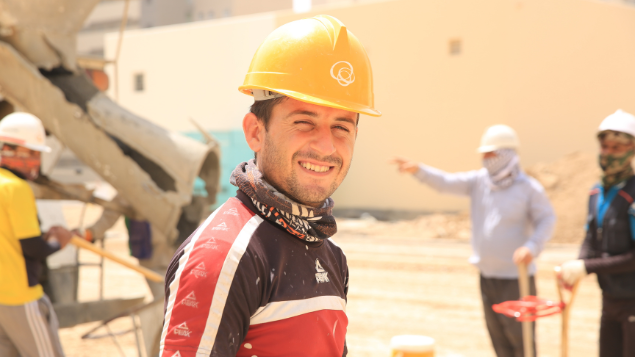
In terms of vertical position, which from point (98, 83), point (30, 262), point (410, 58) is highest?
point (410, 58)

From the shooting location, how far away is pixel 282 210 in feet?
4.55

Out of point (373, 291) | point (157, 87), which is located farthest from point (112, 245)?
point (157, 87)

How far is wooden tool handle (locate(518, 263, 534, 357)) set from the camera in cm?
407

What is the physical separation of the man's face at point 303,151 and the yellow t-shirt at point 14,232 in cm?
261

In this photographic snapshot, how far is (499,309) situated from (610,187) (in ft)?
4.36

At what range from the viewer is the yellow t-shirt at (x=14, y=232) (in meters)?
3.44

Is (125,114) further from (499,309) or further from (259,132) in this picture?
(259,132)

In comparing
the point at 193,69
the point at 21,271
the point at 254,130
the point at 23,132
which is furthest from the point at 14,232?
the point at 193,69

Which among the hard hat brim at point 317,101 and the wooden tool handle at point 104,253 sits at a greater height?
the hard hat brim at point 317,101

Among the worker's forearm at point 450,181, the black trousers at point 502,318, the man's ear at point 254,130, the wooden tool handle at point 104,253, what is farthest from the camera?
the worker's forearm at point 450,181

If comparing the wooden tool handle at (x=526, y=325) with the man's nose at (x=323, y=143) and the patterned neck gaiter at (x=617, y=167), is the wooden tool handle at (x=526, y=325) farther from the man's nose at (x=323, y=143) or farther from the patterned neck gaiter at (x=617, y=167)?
the man's nose at (x=323, y=143)

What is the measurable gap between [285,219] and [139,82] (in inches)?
996

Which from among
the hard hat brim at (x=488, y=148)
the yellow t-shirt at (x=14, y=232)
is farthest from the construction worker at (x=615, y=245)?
the yellow t-shirt at (x=14, y=232)

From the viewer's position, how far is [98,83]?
232 inches
